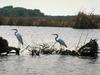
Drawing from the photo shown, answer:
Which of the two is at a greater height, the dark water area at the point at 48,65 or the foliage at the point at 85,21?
the dark water area at the point at 48,65

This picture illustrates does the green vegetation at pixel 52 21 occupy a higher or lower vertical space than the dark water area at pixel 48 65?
lower

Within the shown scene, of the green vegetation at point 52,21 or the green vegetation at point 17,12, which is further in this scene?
the green vegetation at point 17,12

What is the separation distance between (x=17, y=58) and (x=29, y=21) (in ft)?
142

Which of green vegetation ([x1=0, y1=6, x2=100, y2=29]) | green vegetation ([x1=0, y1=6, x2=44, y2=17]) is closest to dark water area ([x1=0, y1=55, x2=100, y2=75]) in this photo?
green vegetation ([x1=0, y1=6, x2=100, y2=29])

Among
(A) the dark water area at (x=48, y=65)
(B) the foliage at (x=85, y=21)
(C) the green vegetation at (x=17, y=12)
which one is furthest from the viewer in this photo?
(C) the green vegetation at (x=17, y=12)

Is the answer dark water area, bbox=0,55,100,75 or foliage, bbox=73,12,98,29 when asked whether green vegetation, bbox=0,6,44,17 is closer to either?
foliage, bbox=73,12,98,29

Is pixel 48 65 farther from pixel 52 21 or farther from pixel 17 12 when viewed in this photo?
pixel 17 12

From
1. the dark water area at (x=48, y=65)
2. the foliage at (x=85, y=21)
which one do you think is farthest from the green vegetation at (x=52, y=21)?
the dark water area at (x=48, y=65)

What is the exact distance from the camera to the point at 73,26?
5800 cm

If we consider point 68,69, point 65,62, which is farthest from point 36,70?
point 65,62

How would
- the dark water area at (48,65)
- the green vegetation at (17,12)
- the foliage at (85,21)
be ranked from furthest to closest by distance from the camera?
the green vegetation at (17,12) → the foliage at (85,21) → the dark water area at (48,65)

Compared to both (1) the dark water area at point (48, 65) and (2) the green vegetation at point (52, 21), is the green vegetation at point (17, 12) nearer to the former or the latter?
(2) the green vegetation at point (52, 21)

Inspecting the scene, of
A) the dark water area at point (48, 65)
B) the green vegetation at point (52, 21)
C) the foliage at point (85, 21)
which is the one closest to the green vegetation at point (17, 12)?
the green vegetation at point (52, 21)

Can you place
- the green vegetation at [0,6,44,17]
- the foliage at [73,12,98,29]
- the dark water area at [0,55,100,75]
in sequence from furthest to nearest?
1. the green vegetation at [0,6,44,17]
2. the foliage at [73,12,98,29]
3. the dark water area at [0,55,100,75]
